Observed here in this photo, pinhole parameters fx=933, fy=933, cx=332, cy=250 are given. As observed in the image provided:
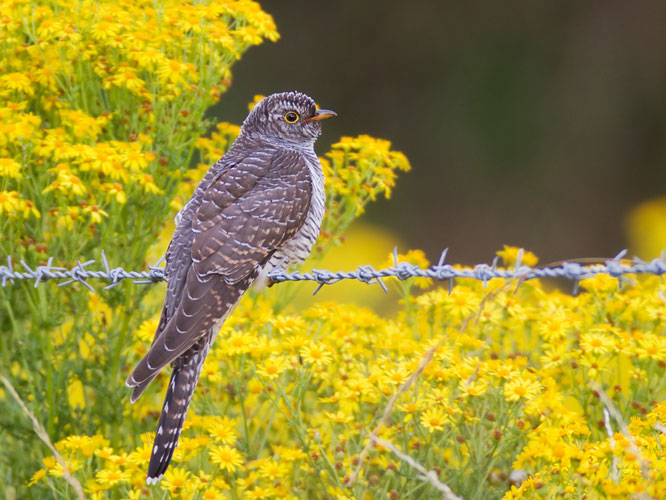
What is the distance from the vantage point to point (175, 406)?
2932 mm

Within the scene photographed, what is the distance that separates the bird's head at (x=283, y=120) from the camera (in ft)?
13.2

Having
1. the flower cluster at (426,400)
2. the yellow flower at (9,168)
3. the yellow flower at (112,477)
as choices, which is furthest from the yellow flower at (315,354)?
the yellow flower at (9,168)

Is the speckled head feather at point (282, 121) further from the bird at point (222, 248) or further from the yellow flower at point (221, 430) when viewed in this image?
the yellow flower at point (221, 430)

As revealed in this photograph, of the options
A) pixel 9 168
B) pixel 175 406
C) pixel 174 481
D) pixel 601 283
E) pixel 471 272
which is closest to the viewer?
pixel 471 272

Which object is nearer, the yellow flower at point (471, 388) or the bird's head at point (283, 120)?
the yellow flower at point (471, 388)

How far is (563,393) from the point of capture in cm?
329

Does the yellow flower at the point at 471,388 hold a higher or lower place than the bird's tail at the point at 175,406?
Answer: higher

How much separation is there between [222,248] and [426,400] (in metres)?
0.87

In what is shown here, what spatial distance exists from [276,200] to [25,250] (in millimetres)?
1129

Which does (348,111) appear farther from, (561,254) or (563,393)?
(563,393)

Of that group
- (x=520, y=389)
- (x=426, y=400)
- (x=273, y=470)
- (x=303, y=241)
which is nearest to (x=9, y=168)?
(x=303, y=241)

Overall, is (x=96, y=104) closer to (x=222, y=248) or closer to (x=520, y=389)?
(x=222, y=248)

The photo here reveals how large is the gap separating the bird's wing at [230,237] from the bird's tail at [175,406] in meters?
0.13

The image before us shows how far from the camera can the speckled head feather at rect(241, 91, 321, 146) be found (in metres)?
4.02
